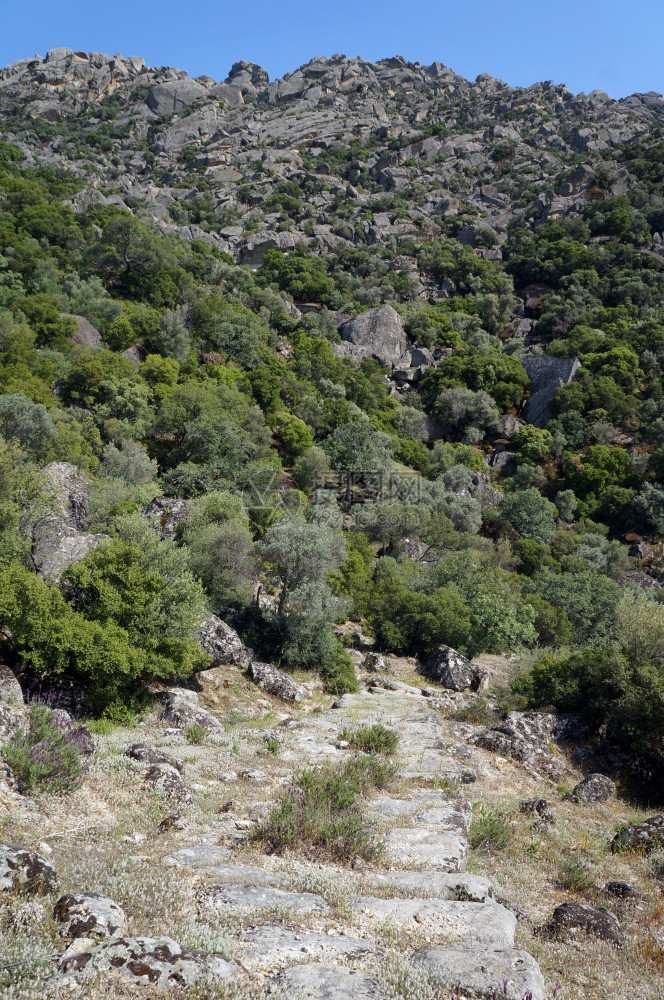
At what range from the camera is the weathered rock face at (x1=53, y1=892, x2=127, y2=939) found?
15.8 ft

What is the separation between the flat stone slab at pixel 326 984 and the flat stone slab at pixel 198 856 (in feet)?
8.03

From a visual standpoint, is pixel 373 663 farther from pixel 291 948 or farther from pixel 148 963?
pixel 148 963

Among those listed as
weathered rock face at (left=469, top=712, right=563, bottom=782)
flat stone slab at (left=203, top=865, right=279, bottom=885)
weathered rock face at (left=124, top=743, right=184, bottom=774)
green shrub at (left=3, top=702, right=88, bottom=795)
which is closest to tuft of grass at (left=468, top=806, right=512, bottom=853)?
flat stone slab at (left=203, top=865, right=279, bottom=885)

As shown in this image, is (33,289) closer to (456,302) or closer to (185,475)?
(185,475)

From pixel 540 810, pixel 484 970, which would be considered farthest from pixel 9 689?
pixel 540 810

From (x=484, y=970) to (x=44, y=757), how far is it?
6.63 metres

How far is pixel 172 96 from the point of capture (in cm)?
14512

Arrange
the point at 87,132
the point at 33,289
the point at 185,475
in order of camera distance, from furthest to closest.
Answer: the point at 87,132, the point at 33,289, the point at 185,475

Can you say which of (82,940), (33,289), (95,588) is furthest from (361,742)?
(33,289)

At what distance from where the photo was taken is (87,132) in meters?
130

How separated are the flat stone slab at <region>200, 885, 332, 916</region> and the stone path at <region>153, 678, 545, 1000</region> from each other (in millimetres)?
12

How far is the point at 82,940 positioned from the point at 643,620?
17.7 meters

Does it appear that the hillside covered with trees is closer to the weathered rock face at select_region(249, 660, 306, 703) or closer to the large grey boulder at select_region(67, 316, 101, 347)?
the large grey boulder at select_region(67, 316, 101, 347)

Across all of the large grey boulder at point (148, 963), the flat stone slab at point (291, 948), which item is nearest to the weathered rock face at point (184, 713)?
the flat stone slab at point (291, 948)
